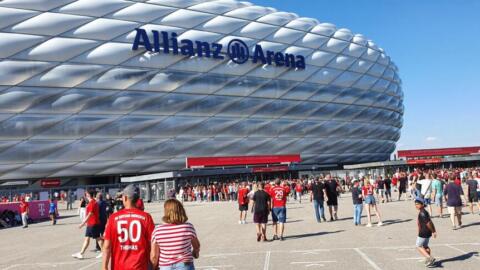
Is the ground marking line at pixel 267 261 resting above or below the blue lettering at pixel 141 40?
below

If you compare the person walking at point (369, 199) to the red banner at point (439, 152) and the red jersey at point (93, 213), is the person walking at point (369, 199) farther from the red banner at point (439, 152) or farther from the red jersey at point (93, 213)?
the red banner at point (439, 152)

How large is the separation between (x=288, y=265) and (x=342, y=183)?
1428 inches

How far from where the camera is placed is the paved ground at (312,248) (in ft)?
29.3

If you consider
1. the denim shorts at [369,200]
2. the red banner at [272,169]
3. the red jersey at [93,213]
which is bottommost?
the denim shorts at [369,200]

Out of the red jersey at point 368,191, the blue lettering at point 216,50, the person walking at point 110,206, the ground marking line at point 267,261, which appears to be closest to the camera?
the ground marking line at point 267,261

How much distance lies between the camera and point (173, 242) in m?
4.81

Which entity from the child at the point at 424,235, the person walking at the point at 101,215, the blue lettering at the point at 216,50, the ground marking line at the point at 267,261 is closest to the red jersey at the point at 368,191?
the ground marking line at the point at 267,261

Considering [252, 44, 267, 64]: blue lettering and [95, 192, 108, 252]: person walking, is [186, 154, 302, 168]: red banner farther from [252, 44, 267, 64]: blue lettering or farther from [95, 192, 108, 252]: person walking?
[95, 192, 108, 252]: person walking

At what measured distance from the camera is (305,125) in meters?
53.2

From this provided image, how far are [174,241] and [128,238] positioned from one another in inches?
17.4

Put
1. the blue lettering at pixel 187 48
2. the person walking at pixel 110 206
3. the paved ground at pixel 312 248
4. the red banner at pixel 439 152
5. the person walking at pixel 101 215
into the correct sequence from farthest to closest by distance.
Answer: the red banner at pixel 439 152 → the blue lettering at pixel 187 48 → the person walking at pixel 110 206 → the person walking at pixel 101 215 → the paved ground at pixel 312 248

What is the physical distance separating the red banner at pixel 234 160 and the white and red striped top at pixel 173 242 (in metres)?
37.4

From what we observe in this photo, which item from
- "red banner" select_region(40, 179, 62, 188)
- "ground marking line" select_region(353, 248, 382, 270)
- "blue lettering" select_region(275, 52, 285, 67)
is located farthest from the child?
"blue lettering" select_region(275, 52, 285, 67)

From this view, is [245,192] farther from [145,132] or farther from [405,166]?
[405,166]
